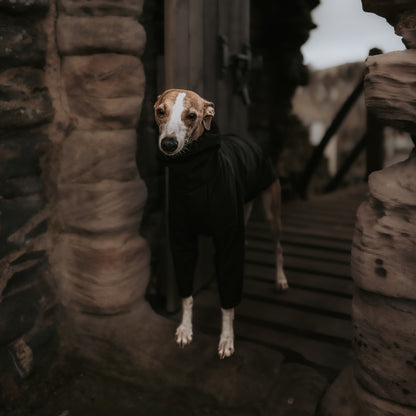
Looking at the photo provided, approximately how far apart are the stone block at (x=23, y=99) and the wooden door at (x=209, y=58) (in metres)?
0.62

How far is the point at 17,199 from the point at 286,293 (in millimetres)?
1739

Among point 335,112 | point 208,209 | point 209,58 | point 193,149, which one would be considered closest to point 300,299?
point 208,209

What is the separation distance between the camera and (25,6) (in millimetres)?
1809

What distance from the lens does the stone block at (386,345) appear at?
135 cm

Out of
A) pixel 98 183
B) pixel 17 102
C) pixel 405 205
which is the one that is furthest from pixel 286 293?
pixel 17 102

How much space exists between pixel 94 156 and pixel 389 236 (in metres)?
1.34

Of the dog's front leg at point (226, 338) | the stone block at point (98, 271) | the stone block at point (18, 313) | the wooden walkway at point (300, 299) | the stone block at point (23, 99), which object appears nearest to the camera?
the stone block at point (23, 99)

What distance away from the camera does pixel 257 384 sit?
1914 millimetres

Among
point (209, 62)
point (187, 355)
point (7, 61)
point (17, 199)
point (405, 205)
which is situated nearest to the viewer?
point (405, 205)

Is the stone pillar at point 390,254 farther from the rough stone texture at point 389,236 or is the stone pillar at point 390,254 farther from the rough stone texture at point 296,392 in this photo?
the rough stone texture at point 296,392

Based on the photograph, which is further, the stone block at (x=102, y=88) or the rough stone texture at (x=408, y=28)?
the stone block at (x=102, y=88)

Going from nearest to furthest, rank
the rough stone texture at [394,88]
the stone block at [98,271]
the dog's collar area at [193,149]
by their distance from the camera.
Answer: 1. the rough stone texture at [394,88]
2. the dog's collar area at [193,149]
3. the stone block at [98,271]

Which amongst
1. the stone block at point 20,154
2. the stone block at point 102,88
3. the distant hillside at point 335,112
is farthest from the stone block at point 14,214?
the distant hillside at point 335,112

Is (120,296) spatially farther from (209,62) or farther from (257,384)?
(209,62)
